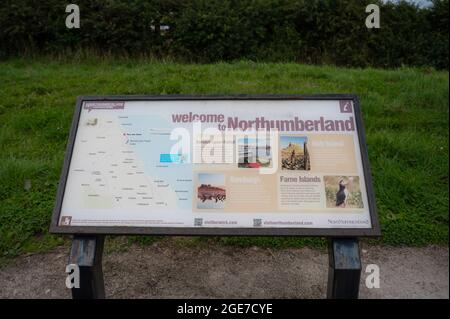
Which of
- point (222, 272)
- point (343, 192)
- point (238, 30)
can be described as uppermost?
point (238, 30)

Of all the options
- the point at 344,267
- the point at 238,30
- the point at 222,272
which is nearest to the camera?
the point at 344,267

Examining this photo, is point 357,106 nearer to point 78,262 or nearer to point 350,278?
point 350,278

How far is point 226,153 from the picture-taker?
8.02 ft

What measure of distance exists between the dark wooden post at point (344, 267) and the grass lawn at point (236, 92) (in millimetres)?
1095

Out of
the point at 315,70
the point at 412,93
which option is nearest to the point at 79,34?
the point at 315,70

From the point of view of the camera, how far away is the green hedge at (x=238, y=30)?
26.1ft

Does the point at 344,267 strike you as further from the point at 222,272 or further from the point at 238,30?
the point at 238,30

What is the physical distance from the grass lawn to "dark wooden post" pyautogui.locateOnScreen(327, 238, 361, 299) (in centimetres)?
110

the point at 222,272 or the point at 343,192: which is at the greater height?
the point at 343,192

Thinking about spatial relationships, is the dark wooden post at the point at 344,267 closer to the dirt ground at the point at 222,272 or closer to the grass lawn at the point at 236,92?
the dirt ground at the point at 222,272

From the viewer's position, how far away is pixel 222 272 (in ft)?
10.1

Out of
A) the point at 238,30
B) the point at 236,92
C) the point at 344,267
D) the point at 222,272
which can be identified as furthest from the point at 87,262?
the point at 238,30

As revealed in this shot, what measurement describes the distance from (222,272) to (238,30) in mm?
5939
